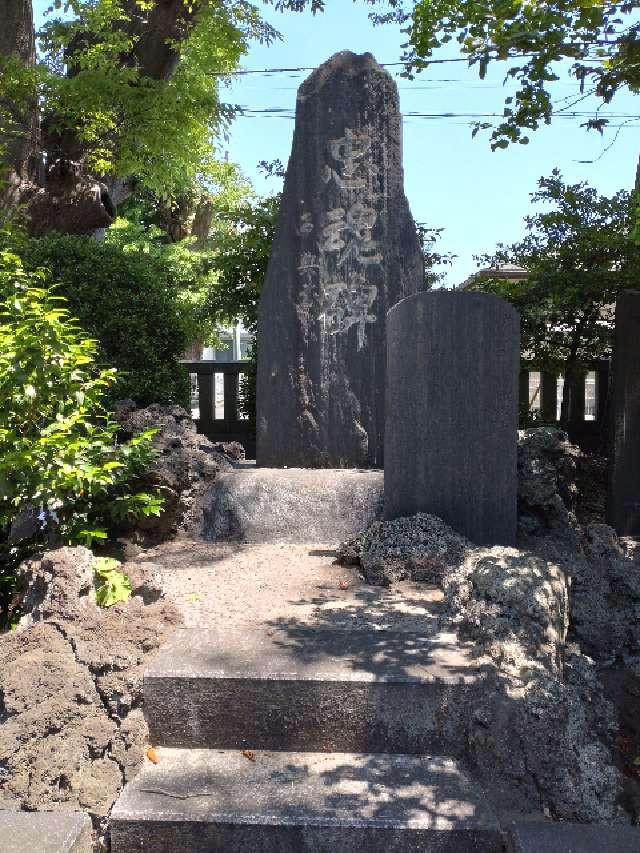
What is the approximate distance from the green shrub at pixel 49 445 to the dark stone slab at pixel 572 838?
2.42 m

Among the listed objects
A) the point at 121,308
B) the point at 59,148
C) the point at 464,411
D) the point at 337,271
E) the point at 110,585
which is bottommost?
the point at 110,585

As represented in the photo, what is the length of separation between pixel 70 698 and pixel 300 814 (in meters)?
0.98

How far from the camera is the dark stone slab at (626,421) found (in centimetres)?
660

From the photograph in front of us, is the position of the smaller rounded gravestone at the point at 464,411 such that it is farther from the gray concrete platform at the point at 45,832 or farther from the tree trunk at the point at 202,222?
the tree trunk at the point at 202,222

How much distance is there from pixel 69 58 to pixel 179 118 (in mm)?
1664

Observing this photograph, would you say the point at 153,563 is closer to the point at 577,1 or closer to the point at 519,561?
the point at 519,561

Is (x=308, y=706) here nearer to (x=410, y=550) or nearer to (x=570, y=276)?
(x=410, y=550)

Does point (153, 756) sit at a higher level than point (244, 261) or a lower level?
lower

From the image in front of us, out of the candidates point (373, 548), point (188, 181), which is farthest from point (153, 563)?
point (188, 181)

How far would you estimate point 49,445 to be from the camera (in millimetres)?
3760

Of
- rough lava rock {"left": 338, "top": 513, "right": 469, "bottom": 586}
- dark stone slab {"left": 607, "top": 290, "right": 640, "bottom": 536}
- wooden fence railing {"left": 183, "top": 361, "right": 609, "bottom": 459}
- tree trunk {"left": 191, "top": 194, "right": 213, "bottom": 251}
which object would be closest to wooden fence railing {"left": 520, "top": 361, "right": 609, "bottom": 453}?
wooden fence railing {"left": 183, "top": 361, "right": 609, "bottom": 459}

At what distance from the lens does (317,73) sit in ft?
20.7

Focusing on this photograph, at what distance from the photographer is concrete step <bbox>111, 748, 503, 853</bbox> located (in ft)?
8.31

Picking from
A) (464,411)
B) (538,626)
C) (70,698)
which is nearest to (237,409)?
Answer: (464,411)
